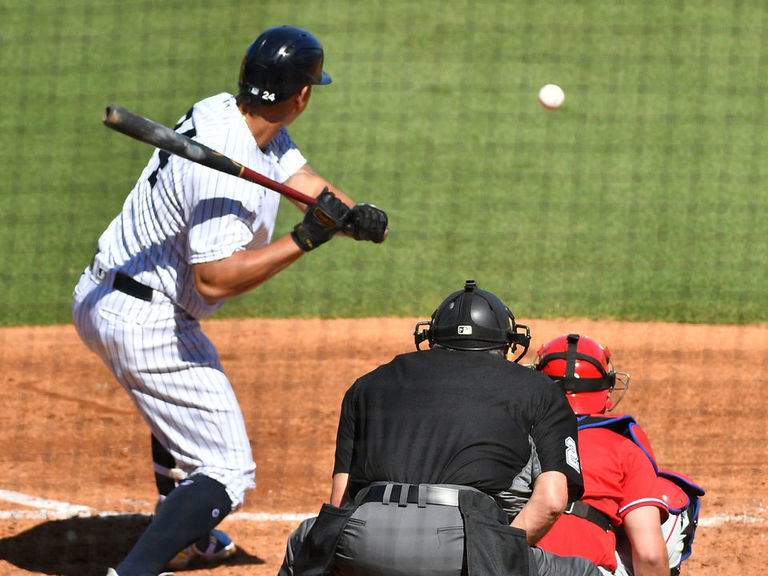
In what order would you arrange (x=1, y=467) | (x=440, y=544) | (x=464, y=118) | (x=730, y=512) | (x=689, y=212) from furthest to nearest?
(x=464, y=118) → (x=689, y=212) → (x=1, y=467) → (x=730, y=512) → (x=440, y=544)

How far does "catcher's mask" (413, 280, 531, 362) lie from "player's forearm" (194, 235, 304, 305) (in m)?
0.77

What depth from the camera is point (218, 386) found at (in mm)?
3842

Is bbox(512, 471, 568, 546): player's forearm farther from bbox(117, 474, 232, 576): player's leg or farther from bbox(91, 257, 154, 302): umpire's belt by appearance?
bbox(91, 257, 154, 302): umpire's belt

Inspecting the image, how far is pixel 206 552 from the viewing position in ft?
14.1

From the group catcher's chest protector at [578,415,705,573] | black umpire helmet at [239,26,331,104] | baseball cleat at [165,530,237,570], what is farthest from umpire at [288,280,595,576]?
baseball cleat at [165,530,237,570]

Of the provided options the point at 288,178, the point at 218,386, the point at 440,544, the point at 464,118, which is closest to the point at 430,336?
the point at 440,544

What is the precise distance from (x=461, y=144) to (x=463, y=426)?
24.4 feet

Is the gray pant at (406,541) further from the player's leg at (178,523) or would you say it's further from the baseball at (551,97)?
the baseball at (551,97)

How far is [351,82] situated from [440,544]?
8532 mm

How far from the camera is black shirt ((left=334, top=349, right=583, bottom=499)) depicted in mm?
2746

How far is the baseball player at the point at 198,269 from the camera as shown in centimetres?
365

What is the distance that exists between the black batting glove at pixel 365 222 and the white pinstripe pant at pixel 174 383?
2.20 feet

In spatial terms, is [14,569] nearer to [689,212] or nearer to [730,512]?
[730,512]

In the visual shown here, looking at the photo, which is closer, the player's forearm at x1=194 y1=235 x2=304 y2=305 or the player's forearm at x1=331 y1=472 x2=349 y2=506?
the player's forearm at x1=331 y1=472 x2=349 y2=506
